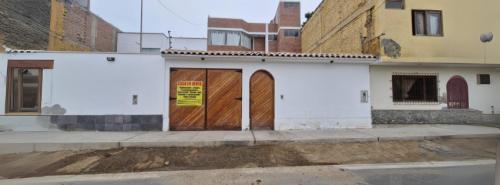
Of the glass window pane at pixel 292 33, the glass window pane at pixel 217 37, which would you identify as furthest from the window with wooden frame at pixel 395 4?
the glass window pane at pixel 217 37

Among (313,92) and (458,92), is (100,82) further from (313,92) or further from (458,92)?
(458,92)

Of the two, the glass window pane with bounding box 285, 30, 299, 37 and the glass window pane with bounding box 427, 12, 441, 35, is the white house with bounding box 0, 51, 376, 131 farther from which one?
the glass window pane with bounding box 285, 30, 299, 37

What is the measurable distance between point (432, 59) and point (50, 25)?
19.0 metres

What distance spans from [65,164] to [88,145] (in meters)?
1.36

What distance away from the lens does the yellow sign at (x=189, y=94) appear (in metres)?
9.84

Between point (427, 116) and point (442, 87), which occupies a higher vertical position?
point (442, 87)

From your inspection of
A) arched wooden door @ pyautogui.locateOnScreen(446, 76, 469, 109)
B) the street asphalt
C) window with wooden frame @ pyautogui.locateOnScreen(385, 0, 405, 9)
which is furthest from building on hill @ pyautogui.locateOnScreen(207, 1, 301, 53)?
the street asphalt

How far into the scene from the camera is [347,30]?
46.8ft

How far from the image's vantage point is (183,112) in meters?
9.83

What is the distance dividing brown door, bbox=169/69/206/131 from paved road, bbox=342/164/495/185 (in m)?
5.92

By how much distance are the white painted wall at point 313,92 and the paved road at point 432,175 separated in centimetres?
469

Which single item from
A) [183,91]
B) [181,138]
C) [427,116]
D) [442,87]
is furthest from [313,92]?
[442,87]

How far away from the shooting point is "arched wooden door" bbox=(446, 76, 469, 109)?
12.3m

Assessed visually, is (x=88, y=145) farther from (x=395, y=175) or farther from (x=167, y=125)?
(x=395, y=175)
